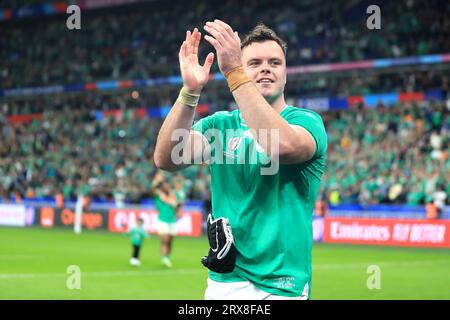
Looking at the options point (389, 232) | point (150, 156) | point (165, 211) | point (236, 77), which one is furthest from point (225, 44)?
point (150, 156)

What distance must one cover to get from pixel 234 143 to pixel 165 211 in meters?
13.3

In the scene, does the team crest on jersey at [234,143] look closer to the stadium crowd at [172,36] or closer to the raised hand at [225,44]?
the raised hand at [225,44]

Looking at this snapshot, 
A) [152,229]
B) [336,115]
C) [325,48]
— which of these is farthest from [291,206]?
[325,48]

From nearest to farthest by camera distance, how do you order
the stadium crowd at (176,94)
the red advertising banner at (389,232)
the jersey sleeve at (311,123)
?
the jersey sleeve at (311,123)
the red advertising banner at (389,232)
the stadium crowd at (176,94)

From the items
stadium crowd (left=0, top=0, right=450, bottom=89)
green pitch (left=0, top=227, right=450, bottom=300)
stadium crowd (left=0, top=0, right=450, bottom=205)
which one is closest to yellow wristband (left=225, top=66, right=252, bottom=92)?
green pitch (left=0, top=227, right=450, bottom=300)

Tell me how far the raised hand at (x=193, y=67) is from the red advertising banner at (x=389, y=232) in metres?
18.6

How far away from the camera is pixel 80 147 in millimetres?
39344

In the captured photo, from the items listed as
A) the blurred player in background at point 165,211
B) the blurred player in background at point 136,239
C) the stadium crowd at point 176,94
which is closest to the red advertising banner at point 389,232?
the stadium crowd at point 176,94

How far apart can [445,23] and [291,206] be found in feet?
97.5

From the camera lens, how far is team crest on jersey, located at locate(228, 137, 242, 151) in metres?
4.16

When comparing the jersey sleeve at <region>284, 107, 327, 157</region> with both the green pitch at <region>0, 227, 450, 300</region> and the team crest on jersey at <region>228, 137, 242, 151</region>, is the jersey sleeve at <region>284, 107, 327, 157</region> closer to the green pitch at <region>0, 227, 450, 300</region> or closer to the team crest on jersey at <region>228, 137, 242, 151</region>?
the team crest on jersey at <region>228, 137, 242, 151</region>

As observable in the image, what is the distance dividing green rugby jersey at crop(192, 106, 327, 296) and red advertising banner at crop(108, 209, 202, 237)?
907 inches

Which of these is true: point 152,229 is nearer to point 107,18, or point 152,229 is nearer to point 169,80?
point 169,80

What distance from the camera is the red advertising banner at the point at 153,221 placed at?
90.2 ft
